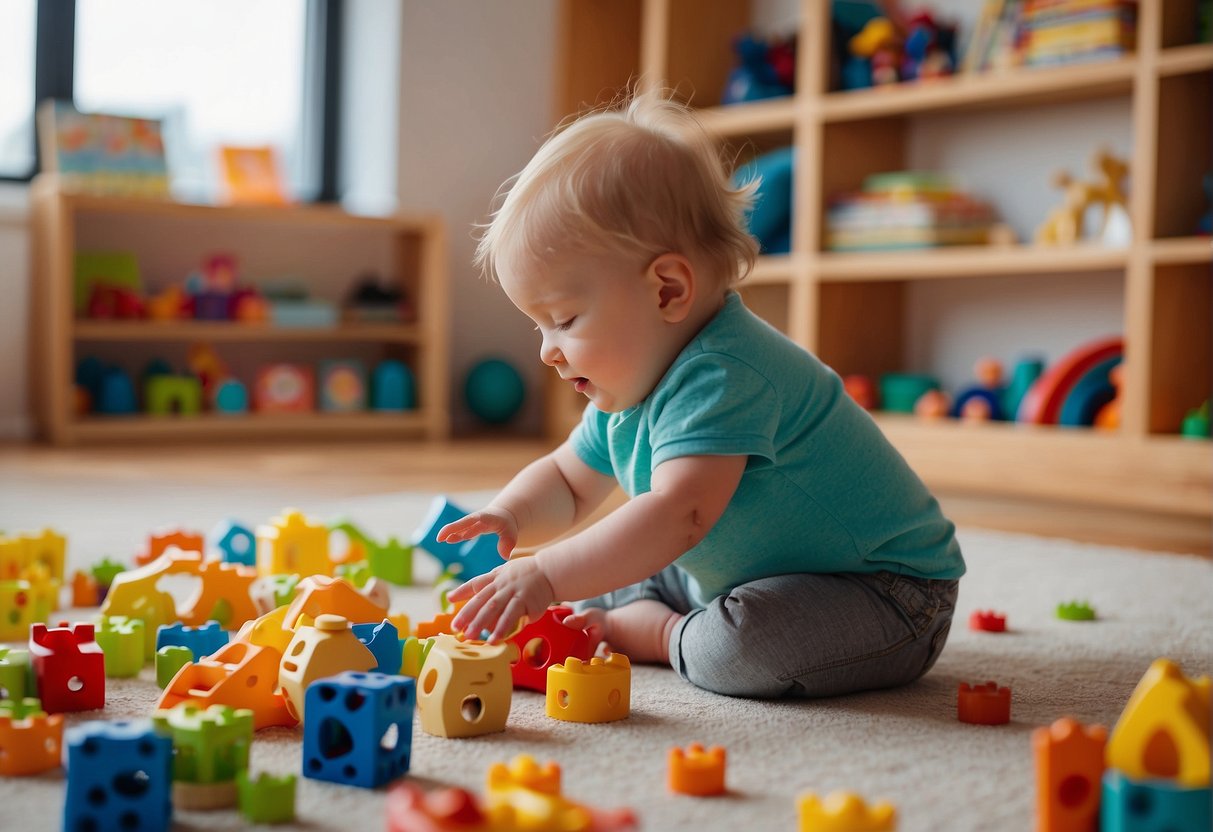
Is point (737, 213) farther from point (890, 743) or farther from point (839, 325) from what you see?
point (839, 325)

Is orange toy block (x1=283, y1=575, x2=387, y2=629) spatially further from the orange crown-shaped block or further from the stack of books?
the stack of books

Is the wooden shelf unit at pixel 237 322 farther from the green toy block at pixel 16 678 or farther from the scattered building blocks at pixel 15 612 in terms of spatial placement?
the green toy block at pixel 16 678

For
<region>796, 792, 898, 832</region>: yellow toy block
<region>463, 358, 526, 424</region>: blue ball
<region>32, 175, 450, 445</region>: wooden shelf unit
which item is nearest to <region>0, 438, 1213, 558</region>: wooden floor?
<region>32, 175, 450, 445</region>: wooden shelf unit

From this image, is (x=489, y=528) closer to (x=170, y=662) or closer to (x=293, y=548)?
(x=170, y=662)

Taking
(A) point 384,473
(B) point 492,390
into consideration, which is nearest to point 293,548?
(A) point 384,473

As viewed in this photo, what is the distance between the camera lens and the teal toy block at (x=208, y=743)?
690 mm

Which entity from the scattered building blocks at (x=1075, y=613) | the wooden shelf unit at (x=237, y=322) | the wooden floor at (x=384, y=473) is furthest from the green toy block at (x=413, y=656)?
the wooden shelf unit at (x=237, y=322)

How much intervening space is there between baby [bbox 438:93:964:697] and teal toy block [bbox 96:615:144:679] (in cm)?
25

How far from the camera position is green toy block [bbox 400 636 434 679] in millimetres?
939

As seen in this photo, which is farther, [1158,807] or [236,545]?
[236,545]

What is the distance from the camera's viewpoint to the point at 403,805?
59cm

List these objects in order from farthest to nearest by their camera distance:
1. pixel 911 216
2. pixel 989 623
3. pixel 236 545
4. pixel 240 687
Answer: pixel 911 216, pixel 236 545, pixel 989 623, pixel 240 687

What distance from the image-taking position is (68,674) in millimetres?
856

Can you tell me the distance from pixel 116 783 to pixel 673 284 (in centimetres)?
50
